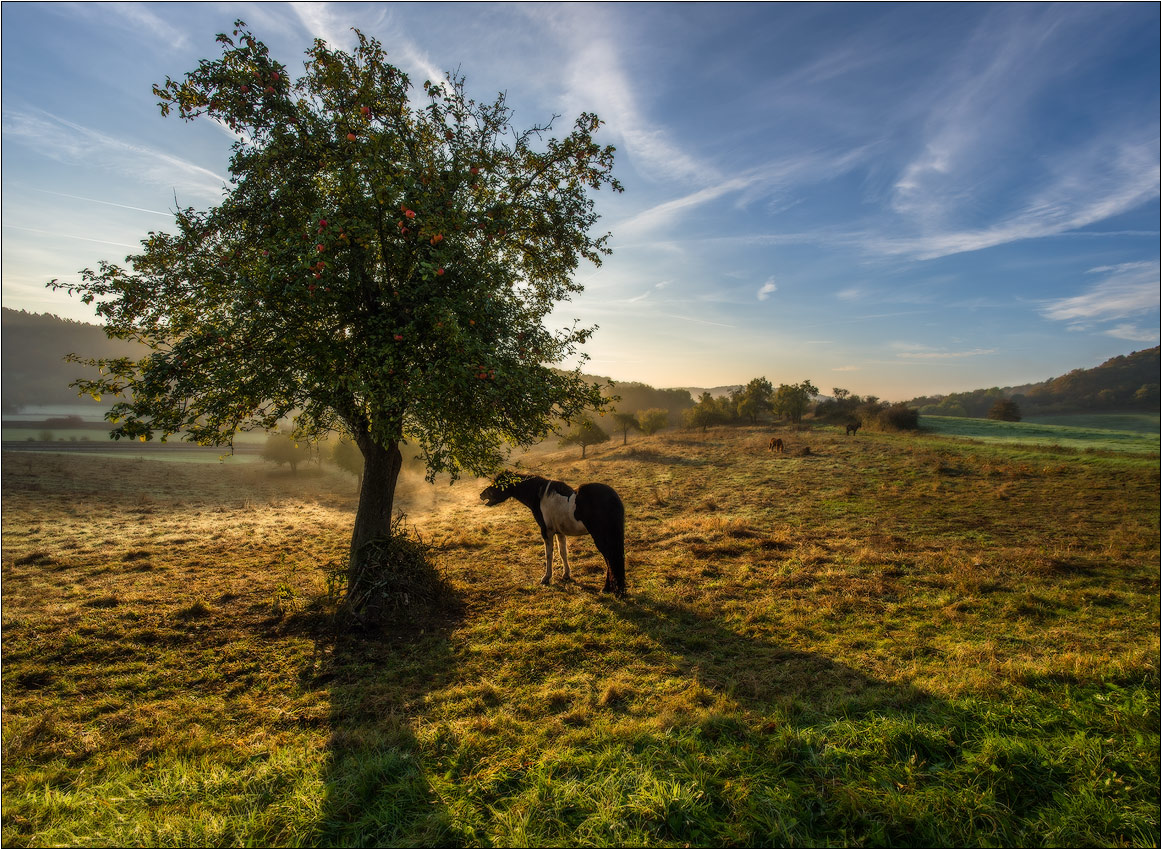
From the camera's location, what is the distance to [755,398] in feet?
203

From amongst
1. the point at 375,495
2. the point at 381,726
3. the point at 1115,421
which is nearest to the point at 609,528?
the point at 375,495

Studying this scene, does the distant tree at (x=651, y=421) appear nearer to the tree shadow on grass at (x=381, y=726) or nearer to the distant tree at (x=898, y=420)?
the distant tree at (x=898, y=420)

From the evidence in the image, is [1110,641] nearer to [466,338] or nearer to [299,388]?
[466,338]

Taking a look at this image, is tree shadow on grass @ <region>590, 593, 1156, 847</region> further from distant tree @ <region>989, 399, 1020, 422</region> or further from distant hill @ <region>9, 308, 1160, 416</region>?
distant tree @ <region>989, 399, 1020, 422</region>

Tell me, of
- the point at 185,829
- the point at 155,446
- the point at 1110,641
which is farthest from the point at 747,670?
the point at 155,446

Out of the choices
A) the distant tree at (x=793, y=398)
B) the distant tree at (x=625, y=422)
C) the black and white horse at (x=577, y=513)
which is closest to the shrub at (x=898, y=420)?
the distant tree at (x=793, y=398)

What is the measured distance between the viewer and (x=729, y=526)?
56.1 feet

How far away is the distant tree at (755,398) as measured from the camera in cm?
6147

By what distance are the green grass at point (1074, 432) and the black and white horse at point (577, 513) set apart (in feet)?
132

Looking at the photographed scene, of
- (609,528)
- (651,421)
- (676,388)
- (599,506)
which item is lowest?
(609,528)

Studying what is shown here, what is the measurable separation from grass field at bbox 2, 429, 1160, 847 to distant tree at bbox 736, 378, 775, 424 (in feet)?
147

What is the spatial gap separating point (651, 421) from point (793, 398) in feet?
59.4

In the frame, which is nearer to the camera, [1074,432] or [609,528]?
[609,528]

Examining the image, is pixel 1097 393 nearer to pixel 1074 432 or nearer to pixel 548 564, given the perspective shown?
pixel 1074 432
